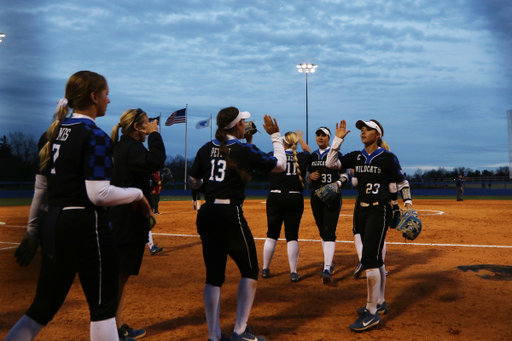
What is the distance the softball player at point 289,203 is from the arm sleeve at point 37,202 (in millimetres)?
4109

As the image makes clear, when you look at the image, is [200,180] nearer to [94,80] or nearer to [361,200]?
[94,80]

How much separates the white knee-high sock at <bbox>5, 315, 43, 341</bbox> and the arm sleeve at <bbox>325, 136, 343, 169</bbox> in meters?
3.75

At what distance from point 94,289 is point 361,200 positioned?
3356mm

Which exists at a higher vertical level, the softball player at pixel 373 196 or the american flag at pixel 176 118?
the american flag at pixel 176 118

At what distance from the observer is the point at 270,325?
4.57 m

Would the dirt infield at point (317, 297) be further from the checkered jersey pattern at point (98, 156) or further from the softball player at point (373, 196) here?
the checkered jersey pattern at point (98, 156)

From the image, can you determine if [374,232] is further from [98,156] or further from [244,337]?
[98,156]

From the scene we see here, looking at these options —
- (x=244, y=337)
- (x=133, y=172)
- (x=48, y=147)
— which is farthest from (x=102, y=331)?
(x=133, y=172)

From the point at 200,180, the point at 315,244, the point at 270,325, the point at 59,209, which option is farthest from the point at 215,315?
the point at 315,244

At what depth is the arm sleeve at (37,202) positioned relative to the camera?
287 centimetres

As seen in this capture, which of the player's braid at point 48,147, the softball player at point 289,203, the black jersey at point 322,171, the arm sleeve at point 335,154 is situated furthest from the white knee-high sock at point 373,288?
the player's braid at point 48,147

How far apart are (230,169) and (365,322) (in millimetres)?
2238

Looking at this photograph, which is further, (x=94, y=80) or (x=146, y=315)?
(x=146, y=315)

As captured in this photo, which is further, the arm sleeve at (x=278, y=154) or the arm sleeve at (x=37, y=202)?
the arm sleeve at (x=278, y=154)
